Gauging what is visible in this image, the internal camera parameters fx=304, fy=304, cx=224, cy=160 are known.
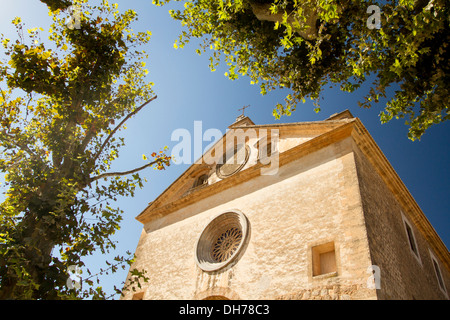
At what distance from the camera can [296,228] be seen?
8273 millimetres

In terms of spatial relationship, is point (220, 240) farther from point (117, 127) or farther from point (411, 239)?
point (411, 239)

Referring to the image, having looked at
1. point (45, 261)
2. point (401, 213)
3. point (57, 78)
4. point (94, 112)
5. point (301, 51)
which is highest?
point (301, 51)

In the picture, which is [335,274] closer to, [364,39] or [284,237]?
[284,237]

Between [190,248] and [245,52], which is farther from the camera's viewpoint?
[190,248]

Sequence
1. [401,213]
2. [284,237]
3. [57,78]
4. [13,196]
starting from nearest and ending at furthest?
[13,196] < [57,78] < [284,237] < [401,213]

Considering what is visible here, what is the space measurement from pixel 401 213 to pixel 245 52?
766 cm

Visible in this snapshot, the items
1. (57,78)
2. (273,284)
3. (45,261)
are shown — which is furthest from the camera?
→ (273,284)

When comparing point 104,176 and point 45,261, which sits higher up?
point 104,176

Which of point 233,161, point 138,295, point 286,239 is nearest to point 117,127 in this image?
point 286,239

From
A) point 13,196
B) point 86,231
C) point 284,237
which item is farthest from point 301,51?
point 13,196

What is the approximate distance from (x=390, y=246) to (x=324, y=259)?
6.53ft

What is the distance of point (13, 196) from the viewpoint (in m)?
5.27

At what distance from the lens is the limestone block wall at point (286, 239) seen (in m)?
6.92

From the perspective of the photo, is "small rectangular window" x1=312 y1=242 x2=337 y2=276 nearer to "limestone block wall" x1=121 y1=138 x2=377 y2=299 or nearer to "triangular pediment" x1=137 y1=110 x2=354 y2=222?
"limestone block wall" x1=121 y1=138 x2=377 y2=299
